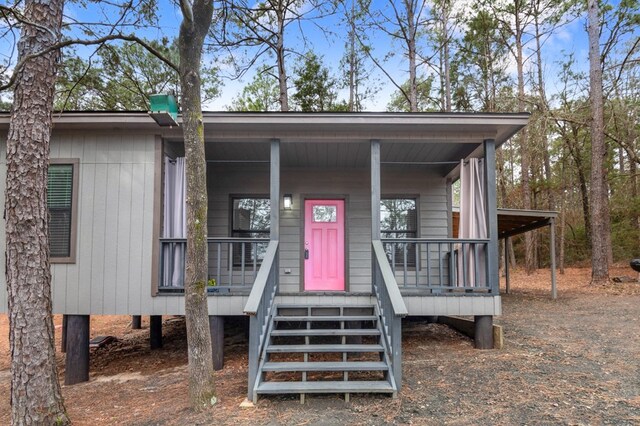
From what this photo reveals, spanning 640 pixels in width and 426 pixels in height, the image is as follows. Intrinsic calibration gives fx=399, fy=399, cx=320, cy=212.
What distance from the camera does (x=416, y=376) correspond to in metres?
4.49

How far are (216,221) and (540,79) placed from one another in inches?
572

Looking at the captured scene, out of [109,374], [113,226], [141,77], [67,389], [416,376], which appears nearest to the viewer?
[416,376]

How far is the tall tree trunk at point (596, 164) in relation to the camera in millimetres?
11680

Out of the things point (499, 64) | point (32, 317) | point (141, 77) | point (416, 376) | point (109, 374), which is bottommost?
point (109, 374)

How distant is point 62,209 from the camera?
216 inches

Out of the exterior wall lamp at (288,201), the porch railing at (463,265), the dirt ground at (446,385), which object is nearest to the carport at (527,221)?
the dirt ground at (446,385)

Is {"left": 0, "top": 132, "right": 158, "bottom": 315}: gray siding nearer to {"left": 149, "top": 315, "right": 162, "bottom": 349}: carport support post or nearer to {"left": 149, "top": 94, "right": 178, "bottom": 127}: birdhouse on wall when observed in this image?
{"left": 149, "top": 94, "right": 178, "bottom": 127}: birdhouse on wall

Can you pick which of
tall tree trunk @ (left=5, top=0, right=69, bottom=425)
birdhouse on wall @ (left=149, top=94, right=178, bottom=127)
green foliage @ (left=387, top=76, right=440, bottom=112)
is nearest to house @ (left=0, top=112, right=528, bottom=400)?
birdhouse on wall @ (left=149, top=94, right=178, bottom=127)

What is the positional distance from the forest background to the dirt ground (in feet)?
27.7

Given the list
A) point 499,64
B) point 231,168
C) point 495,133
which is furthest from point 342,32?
point 495,133

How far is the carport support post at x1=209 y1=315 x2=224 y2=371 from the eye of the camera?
523 centimetres

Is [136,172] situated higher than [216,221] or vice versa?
[136,172]

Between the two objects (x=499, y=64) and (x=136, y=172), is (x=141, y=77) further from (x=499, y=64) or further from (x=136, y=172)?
(x=499, y=64)

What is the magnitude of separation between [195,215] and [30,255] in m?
1.48
